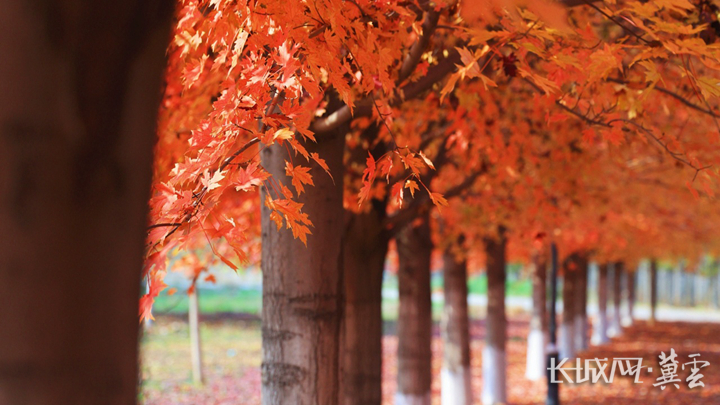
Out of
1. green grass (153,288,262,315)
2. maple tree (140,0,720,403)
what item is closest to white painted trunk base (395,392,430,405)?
maple tree (140,0,720,403)

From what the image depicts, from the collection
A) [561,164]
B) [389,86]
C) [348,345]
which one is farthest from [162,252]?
[561,164]

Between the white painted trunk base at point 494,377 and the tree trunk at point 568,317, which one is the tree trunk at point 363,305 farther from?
the tree trunk at point 568,317

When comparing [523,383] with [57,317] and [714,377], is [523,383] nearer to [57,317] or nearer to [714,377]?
[714,377]

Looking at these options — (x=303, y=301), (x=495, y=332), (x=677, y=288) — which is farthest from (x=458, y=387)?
(x=677, y=288)

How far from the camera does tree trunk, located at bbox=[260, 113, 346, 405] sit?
15.0 feet

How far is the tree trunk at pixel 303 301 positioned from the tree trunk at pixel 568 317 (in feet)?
57.0

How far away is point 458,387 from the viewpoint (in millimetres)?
13406

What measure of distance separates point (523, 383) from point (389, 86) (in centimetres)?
1722

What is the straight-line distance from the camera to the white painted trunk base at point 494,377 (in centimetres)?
1529

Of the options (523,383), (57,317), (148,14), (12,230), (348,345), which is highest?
(148,14)

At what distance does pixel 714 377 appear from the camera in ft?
65.6

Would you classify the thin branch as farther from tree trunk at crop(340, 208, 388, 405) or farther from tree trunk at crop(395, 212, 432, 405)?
tree trunk at crop(395, 212, 432, 405)

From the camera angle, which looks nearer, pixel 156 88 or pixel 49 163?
pixel 49 163

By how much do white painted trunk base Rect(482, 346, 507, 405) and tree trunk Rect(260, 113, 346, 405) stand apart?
1139 centimetres
